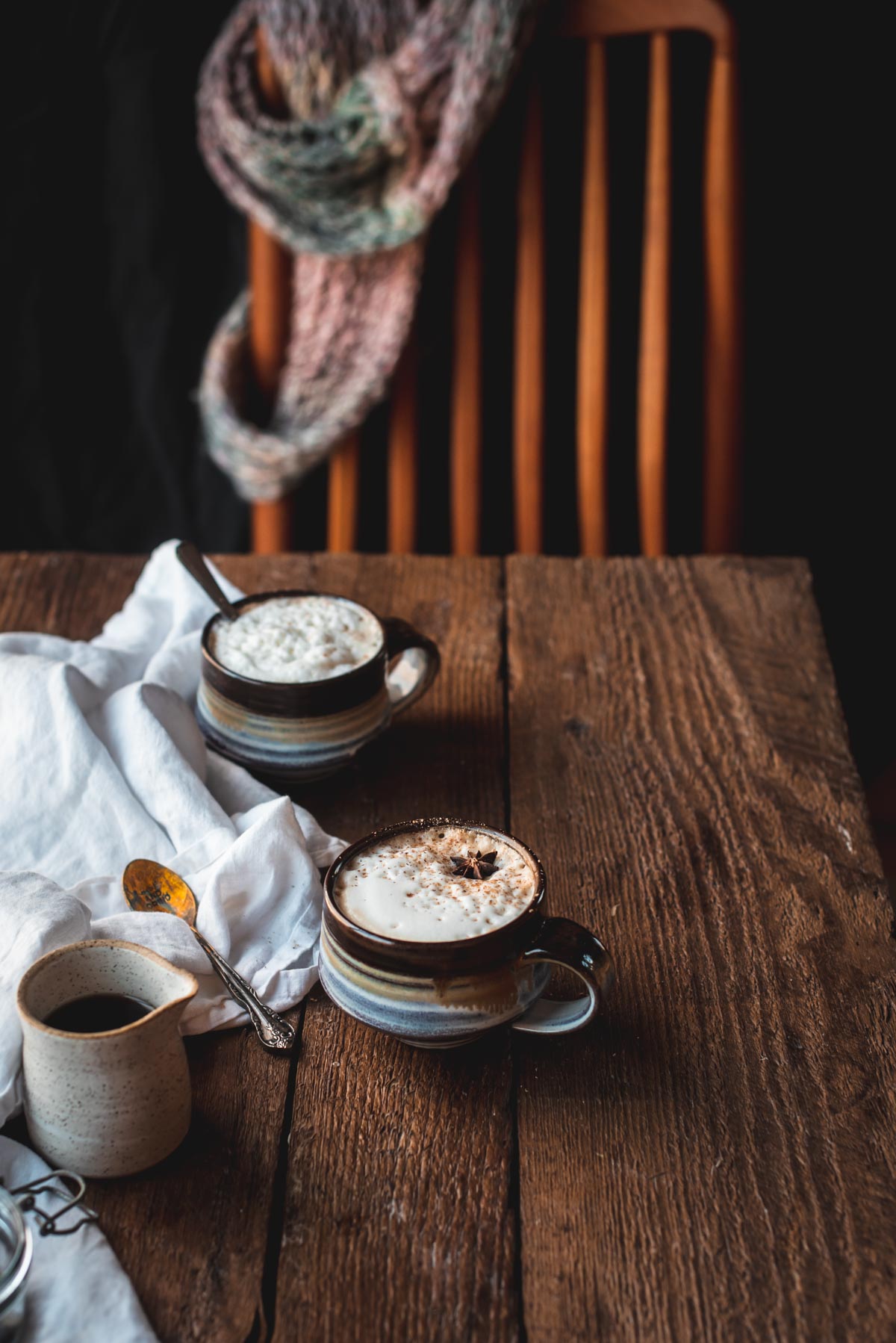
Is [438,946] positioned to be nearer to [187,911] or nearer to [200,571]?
[187,911]

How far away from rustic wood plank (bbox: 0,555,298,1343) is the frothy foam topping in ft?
0.33

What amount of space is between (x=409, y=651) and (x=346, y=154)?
73 centimetres

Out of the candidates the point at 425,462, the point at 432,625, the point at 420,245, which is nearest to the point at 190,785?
the point at 432,625

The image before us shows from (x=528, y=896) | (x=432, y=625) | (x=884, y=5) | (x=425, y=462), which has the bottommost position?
(x=425, y=462)

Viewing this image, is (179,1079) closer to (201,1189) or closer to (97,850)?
(201,1189)

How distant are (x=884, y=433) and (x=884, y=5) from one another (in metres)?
0.55

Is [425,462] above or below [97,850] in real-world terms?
below

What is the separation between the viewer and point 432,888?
62cm

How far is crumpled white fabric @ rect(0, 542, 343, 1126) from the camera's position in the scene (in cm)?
66

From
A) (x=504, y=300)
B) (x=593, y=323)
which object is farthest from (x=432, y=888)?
(x=504, y=300)

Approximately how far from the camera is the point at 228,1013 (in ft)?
2.16

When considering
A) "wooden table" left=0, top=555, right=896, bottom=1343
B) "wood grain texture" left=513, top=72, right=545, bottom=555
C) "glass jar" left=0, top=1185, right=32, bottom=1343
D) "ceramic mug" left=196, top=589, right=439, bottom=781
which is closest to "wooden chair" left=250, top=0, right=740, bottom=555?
"wood grain texture" left=513, top=72, right=545, bottom=555

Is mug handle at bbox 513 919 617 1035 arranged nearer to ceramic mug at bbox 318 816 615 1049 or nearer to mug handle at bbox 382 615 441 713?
ceramic mug at bbox 318 816 615 1049

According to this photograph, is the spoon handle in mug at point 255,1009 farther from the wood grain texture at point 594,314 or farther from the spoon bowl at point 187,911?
the wood grain texture at point 594,314
